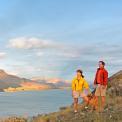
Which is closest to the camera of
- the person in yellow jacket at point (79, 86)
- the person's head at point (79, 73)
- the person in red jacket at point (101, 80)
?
the person's head at point (79, 73)

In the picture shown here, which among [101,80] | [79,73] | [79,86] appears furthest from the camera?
[101,80]

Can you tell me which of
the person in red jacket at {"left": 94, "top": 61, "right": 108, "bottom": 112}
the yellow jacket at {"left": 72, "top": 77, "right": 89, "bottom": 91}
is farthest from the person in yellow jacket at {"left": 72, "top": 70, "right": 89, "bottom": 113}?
the person in red jacket at {"left": 94, "top": 61, "right": 108, "bottom": 112}

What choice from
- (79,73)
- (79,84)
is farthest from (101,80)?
(79,73)

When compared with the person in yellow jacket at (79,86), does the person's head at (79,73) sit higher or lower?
higher

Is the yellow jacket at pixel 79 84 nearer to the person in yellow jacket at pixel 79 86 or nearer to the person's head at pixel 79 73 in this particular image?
the person in yellow jacket at pixel 79 86

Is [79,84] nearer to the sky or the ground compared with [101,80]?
nearer to the ground


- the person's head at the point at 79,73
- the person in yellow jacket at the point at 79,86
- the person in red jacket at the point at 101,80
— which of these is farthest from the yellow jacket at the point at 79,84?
the person in red jacket at the point at 101,80

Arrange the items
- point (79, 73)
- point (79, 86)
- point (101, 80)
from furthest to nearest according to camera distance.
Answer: point (101, 80) → point (79, 86) → point (79, 73)

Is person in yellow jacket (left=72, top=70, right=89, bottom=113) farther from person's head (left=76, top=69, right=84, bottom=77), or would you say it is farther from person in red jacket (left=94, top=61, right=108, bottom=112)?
person in red jacket (left=94, top=61, right=108, bottom=112)

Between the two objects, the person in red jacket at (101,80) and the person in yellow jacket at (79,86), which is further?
the person in red jacket at (101,80)

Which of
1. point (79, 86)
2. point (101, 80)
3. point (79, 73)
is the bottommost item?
point (79, 86)

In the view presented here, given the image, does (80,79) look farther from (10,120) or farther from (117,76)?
(117,76)

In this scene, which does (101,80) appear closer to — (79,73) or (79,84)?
(79,84)

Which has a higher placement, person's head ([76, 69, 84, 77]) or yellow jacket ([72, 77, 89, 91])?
person's head ([76, 69, 84, 77])
